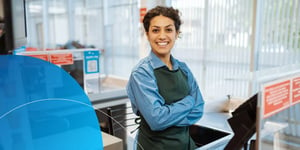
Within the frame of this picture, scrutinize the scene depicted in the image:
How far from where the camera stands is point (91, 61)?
3.11 m

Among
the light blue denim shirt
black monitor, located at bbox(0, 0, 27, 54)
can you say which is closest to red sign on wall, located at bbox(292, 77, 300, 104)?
the light blue denim shirt

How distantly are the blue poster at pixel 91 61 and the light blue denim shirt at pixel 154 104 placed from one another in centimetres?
207

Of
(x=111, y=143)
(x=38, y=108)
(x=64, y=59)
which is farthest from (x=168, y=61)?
(x=64, y=59)

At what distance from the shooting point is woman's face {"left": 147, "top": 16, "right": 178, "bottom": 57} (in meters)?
1.07

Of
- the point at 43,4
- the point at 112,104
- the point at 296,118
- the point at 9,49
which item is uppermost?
the point at 43,4

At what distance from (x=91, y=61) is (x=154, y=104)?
2.24 metres

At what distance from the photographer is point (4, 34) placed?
0.61 meters

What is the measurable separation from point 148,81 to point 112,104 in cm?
219

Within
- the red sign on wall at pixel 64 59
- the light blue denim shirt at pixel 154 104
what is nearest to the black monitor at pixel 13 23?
the light blue denim shirt at pixel 154 104

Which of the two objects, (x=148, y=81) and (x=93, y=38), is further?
(x=93, y=38)

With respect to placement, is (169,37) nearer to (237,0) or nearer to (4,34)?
(4,34)

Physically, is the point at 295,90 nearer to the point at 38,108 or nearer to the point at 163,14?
the point at 163,14

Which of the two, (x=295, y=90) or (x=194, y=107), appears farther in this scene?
(x=194, y=107)

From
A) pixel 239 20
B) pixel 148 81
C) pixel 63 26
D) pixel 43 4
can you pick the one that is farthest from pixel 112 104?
pixel 43 4
